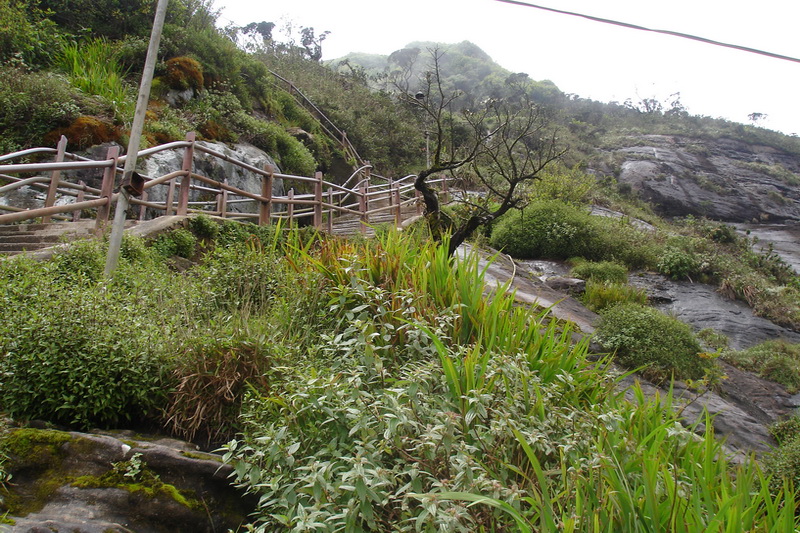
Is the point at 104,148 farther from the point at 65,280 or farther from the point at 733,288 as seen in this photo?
the point at 733,288

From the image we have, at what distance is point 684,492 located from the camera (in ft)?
6.97

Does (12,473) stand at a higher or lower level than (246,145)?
lower

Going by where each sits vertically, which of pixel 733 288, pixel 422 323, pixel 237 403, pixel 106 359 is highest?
pixel 422 323

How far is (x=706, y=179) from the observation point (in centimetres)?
2817

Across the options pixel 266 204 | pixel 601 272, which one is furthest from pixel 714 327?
pixel 266 204

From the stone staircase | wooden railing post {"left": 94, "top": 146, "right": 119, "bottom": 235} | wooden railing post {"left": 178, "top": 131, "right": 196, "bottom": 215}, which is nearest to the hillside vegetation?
wooden railing post {"left": 178, "top": 131, "right": 196, "bottom": 215}

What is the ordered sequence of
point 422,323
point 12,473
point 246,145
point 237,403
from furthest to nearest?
point 246,145 < point 237,403 < point 422,323 < point 12,473

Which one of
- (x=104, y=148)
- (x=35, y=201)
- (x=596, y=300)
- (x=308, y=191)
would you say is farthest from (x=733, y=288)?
(x=35, y=201)

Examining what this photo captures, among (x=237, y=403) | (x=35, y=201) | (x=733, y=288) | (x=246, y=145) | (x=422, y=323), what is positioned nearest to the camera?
(x=422, y=323)

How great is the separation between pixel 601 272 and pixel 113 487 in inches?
431

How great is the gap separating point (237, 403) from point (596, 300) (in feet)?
27.4

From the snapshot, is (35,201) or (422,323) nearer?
(422,323)

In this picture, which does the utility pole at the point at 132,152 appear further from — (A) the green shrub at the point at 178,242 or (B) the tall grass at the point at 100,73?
(B) the tall grass at the point at 100,73

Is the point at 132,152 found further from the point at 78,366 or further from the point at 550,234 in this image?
the point at 550,234
